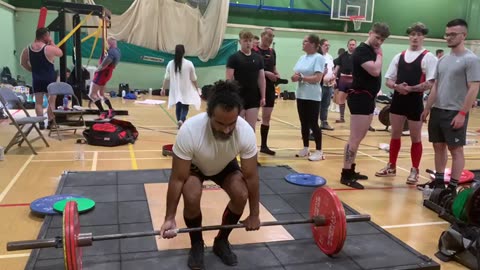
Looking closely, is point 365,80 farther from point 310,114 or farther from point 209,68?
point 209,68

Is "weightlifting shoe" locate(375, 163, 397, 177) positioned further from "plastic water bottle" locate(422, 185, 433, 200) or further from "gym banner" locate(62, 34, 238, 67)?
"gym banner" locate(62, 34, 238, 67)

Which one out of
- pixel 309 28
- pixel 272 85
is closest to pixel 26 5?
pixel 309 28

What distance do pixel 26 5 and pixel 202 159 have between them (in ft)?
37.7

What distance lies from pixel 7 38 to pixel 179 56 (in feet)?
21.5

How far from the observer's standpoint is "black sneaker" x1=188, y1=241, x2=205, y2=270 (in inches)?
94.0

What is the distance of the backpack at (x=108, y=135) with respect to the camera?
18.2 feet

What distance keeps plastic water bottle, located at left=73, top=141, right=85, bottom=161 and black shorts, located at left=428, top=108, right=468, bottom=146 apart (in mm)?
3651

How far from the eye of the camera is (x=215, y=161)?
7.43 ft

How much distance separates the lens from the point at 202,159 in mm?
2225

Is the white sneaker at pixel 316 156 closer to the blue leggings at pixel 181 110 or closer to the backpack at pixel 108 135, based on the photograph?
the blue leggings at pixel 181 110

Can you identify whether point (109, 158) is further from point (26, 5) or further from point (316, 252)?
point (26, 5)

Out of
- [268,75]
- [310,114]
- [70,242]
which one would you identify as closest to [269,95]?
[268,75]

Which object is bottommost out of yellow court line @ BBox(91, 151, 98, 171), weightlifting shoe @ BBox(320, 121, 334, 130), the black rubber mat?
the black rubber mat

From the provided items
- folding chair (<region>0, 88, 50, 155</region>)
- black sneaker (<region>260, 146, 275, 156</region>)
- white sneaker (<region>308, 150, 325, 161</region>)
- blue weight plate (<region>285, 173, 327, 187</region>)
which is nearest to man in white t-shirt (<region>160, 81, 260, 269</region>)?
blue weight plate (<region>285, 173, 327, 187</region>)
